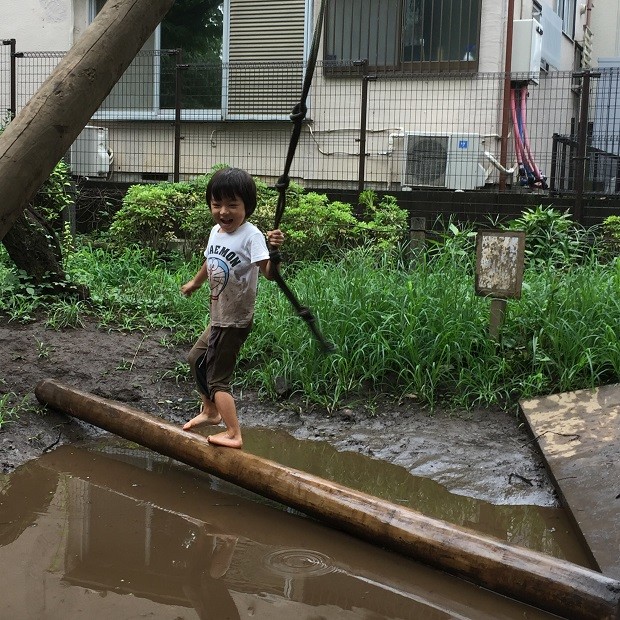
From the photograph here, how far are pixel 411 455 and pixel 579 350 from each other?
4.80 ft

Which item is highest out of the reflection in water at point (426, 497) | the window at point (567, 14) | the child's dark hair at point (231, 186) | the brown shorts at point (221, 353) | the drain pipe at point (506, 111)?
the window at point (567, 14)

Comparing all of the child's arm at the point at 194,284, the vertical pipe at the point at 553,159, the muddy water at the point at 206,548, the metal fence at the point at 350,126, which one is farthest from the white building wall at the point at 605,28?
the child's arm at the point at 194,284

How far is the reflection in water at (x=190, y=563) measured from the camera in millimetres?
3105

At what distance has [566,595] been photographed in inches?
116

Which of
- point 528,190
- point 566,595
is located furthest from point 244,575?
point 528,190

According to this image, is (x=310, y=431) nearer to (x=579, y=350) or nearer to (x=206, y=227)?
(x=579, y=350)

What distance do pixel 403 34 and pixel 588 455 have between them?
312 inches

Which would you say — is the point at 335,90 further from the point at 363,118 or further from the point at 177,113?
the point at 177,113

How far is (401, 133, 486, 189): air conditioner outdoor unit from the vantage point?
10.3 meters

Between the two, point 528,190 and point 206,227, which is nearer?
point 206,227

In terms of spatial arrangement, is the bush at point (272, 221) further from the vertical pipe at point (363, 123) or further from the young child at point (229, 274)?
the young child at point (229, 274)

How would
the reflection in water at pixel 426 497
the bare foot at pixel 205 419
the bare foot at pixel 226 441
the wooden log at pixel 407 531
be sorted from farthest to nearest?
the bare foot at pixel 205 419 < the bare foot at pixel 226 441 < the reflection in water at pixel 426 497 < the wooden log at pixel 407 531

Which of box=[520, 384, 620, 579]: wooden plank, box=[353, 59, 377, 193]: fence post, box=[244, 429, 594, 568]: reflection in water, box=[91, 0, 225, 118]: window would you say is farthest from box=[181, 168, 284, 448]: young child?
box=[91, 0, 225, 118]: window

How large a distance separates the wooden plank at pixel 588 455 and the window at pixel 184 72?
7749 millimetres
